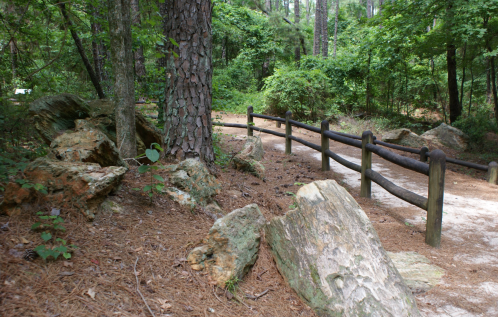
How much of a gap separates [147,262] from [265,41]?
75.1 feet

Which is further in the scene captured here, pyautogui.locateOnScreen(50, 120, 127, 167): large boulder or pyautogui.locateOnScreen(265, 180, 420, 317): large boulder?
pyautogui.locateOnScreen(50, 120, 127, 167): large boulder

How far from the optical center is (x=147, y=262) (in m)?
2.33

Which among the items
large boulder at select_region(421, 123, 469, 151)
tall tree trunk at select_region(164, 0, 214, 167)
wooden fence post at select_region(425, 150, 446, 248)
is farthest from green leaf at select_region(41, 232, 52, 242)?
large boulder at select_region(421, 123, 469, 151)

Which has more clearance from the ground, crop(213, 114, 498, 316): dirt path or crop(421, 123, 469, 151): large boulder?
crop(421, 123, 469, 151): large boulder

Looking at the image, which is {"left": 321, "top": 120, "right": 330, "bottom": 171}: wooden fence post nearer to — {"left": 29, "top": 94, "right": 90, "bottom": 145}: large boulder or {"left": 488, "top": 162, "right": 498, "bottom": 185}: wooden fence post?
{"left": 488, "top": 162, "right": 498, "bottom": 185}: wooden fence post

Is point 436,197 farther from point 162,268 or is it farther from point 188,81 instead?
point 188,81

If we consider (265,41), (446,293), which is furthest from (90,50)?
(265,41)

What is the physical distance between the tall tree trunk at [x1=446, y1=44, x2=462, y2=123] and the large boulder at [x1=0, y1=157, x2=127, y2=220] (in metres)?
13.7

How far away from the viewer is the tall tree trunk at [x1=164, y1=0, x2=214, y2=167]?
437cm

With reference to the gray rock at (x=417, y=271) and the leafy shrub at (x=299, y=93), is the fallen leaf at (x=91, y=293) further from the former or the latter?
the leafy shrub at (x=299, y=93)

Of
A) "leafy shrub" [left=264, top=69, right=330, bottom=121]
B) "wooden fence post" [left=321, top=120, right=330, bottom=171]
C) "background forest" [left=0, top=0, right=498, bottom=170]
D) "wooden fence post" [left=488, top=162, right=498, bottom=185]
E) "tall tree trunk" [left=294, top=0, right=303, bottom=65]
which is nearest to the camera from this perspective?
"wooden fence post" [left=321, top=120, right=330, bottom=171]

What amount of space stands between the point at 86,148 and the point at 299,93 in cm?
1191

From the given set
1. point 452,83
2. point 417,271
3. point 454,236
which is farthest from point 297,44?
point 417,271

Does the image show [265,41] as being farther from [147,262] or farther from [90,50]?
[147,262]
